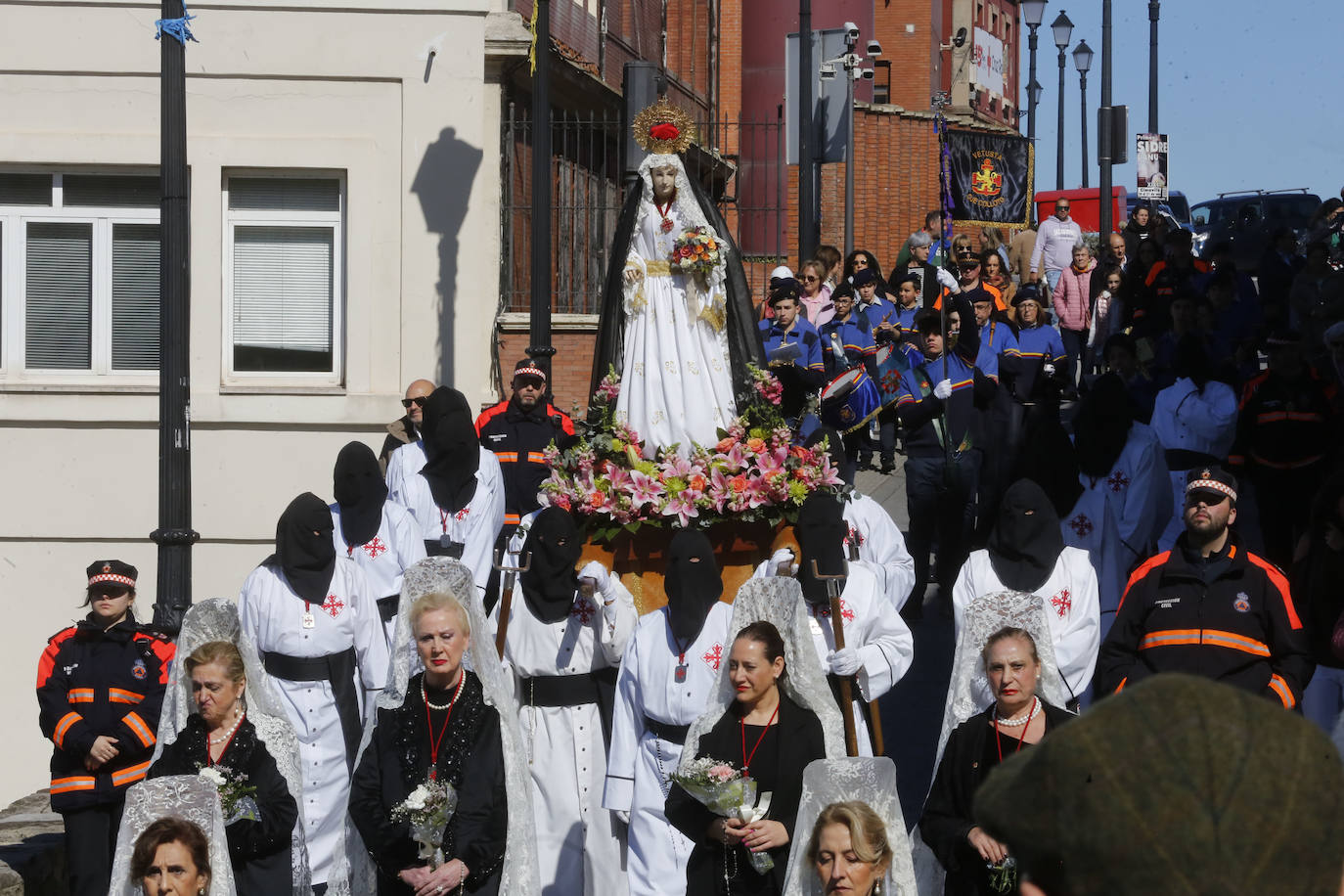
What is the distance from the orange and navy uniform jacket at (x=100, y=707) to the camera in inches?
327

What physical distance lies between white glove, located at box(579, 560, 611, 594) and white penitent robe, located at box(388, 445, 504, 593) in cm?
208

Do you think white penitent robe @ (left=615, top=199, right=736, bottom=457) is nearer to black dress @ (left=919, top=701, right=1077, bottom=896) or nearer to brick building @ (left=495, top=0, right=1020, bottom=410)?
brick building @ (left=495, top=0, right=1020, bottom=410)

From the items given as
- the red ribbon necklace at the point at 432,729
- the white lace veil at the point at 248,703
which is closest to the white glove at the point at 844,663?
the red ribbon necklace at the point at 432,729

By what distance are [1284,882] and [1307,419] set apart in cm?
920

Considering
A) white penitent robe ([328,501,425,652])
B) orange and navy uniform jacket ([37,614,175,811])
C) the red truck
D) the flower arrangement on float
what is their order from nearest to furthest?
orange and navy uniform jacket ([37,614,175,811]) → the flower arrangement on float → white penitent robe ([328,501,425,652]) → the red truck

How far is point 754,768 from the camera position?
604cm

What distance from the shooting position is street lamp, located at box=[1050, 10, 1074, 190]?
33688mm

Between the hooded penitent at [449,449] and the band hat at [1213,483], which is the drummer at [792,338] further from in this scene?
the band hat at [1213,483]

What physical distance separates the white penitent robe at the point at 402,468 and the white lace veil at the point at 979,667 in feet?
14.7

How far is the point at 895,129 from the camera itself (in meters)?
33.4

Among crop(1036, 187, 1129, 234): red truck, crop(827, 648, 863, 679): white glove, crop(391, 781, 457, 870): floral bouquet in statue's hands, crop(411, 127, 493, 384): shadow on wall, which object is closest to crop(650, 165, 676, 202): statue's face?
crop(827, 648, 863, 679): white glove

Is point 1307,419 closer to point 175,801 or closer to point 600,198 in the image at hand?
point 175,801

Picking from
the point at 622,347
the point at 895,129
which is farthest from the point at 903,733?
the point at 895,129

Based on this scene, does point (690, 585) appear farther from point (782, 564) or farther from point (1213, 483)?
point (1213, 483)
